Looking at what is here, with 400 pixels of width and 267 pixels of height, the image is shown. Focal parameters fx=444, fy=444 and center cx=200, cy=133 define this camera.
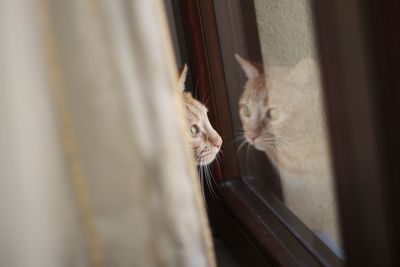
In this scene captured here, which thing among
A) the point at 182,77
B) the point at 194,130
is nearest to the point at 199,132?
the point at 194,130

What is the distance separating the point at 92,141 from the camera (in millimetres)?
497

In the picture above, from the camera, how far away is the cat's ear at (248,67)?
0.90 metres

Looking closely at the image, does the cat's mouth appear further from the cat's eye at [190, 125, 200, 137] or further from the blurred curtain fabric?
the blurred curtain fabric

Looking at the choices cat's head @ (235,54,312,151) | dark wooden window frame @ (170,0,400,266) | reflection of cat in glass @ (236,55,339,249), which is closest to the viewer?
dark wooden window frame @ (170,0,400,266)

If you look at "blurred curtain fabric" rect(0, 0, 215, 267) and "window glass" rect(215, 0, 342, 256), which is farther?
"window glass" rect(215, 0, 342, 256)

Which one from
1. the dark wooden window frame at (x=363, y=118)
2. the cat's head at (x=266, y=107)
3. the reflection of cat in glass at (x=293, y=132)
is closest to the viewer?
the dark wooden window frame at (x=363, y=118)

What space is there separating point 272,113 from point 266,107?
2 centimetres

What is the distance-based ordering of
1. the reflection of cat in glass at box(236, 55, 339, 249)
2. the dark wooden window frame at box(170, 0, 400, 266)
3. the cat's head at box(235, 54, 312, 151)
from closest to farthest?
the dark wooden window frame at box(170, 0, 400, 266) → the reflection of cat in glass at box(236, 55, 339, 249) → the cat's head at box(235, 54, 312, 151)

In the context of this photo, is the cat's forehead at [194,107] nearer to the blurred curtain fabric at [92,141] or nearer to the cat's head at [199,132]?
the cat's head at [199,132]

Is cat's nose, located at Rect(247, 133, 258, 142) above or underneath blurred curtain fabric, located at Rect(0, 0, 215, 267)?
underneath

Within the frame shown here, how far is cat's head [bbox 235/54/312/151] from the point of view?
85cm

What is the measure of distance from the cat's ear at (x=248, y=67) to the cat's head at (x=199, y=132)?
0.39 feet

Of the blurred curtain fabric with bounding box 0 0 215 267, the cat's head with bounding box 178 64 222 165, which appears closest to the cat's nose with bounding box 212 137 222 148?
the cat's head with bounding box 178 64 222 165

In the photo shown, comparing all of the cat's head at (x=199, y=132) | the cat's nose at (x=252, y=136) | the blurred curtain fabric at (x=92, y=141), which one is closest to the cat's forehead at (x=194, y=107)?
the cat's head at (x=199, y=132)
